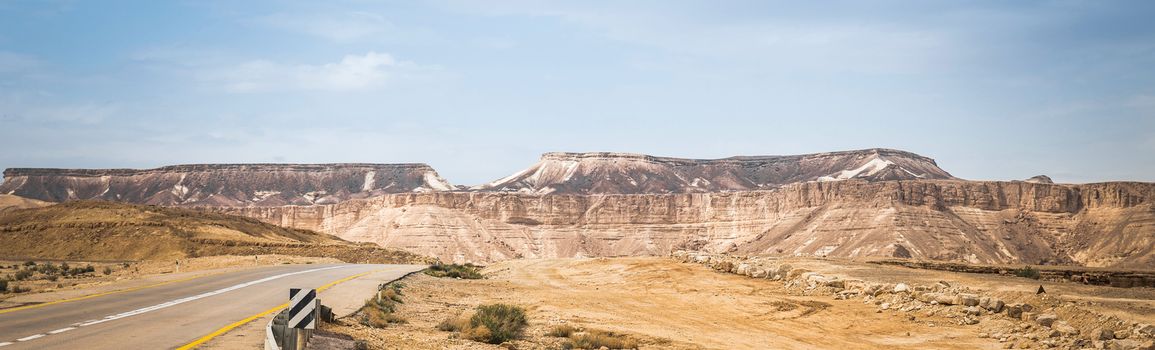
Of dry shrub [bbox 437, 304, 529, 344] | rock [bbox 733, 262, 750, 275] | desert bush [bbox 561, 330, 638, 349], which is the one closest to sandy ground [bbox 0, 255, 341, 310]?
dry shrub [bbox 437, 304, 529, 344]

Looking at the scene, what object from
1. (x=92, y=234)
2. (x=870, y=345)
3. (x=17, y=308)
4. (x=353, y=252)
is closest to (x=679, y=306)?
(x=870, y=345)

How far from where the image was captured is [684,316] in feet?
92.3

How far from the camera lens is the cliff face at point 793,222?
3930 inches

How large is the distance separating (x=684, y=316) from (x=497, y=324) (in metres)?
9.02

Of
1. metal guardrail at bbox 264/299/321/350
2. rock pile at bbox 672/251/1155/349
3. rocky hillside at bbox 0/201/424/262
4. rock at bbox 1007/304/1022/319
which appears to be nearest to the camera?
metal guardrail at bbox 264/299/321/350

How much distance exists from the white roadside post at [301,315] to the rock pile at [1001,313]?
1612 centimetres

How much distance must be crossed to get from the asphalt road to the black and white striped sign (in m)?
2.42

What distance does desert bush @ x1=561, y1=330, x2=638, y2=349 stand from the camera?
19.8 metres

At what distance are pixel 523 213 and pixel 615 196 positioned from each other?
14.1 metres

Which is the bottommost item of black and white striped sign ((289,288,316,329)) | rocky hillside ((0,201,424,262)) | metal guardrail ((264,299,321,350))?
rocky hillside ((0,201,424,262))

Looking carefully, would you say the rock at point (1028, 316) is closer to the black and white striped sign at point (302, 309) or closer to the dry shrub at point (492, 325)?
the dry shrub at point (492, 325)

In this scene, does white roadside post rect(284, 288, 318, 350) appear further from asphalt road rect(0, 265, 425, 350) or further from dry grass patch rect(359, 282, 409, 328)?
dry grass patch rect(359, 282, 409, 328)

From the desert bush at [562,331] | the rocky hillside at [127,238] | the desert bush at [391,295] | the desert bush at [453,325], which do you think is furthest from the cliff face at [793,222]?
the desert bush at [453,325]

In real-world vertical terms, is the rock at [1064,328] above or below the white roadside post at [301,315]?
below
